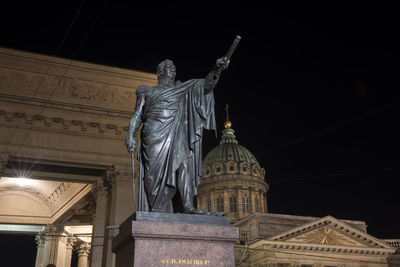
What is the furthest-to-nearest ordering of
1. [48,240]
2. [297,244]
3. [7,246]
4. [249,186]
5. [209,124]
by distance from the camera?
[249,186]
[7,246]
[297,244]
[48,240]
[209,124]

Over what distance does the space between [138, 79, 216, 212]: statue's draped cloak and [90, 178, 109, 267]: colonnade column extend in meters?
11.8

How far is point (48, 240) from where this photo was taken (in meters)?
23.3

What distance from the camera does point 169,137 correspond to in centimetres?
543

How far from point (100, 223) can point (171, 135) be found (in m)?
12.7

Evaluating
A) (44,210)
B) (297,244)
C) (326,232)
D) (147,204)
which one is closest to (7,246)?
(44,210)

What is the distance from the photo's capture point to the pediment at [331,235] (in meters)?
40.1

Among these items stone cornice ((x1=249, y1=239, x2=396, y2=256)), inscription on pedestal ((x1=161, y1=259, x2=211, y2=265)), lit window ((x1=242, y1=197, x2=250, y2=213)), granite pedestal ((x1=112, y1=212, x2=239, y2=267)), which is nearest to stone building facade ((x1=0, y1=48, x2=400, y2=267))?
granite pedestal ((x1=112, y1=212, x2=239, y2=267))

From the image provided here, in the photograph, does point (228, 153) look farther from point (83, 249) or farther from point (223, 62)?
point (223, 62)

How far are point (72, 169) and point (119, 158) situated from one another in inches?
75.2

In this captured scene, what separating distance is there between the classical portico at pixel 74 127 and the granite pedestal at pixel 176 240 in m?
11.3

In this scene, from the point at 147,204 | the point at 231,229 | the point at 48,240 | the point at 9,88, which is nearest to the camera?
the point at 231,229

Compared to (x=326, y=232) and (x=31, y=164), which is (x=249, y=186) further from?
(x=31, y=164)

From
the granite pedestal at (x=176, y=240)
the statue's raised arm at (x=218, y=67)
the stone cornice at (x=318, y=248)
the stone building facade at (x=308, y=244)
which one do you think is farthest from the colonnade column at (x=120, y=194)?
the stone cornice at (x=318, y=248)

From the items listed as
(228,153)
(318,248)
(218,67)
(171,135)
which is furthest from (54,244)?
(228,153)
